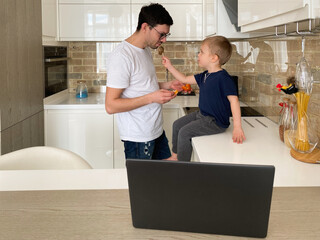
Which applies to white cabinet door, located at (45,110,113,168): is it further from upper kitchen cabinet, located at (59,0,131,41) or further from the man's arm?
the man's arm

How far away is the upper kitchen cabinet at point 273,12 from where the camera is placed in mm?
1297

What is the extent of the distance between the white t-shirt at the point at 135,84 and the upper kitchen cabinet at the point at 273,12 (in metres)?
0.64

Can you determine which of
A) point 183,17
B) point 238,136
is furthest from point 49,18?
point 238,136

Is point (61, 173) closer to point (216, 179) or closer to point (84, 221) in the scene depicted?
point (84, 221)

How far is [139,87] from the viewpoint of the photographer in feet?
8.59

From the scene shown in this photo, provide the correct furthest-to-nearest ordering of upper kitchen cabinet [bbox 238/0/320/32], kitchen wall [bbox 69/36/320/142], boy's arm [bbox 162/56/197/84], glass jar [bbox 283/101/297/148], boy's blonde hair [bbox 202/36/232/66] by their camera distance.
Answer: boy's arm [bbox 162/56/197/84]
boy's blonde hair [bbox 202/36/232/66]
kitchen wall [bbox 69/36/320/142]
glass jar [bbox 283/101/297/148]
upper kitchen cabinet [bbox 238/0/320/32]

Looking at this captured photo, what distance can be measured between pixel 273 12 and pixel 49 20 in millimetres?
2623

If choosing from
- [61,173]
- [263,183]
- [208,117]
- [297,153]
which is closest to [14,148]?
[208,117]

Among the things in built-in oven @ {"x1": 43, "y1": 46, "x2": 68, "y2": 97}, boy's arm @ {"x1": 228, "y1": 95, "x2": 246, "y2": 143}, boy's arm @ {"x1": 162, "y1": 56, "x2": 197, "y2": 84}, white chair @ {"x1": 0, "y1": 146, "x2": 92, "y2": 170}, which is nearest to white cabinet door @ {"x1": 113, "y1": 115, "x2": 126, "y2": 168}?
built-in oven @ {"x1": 43, "y1": 46, "x2": 68, "y2": 97}

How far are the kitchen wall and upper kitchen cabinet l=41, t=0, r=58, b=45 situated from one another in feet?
1.74

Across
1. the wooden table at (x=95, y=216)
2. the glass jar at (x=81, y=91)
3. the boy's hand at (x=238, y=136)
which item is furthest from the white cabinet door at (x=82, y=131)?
the wooden table at (x=95, y=216)

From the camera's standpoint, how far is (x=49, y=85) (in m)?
3.88

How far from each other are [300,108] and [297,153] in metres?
0.20

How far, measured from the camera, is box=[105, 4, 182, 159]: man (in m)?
2.49
